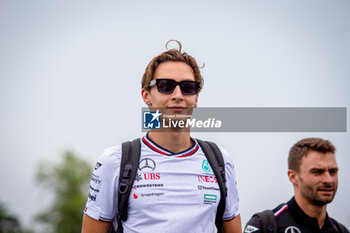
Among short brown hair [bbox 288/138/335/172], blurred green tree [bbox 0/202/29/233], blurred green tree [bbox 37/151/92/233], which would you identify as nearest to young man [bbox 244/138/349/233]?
short brown hair [bbox 288/138/335/172]

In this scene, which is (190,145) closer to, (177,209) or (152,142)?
(152,142)

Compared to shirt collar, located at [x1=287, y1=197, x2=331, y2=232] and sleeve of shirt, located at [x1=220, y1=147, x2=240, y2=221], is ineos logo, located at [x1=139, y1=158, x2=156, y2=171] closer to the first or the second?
sleeve of shirt, located at [x1=220, y1=147, x2=240, y2=221]

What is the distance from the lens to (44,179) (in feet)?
173

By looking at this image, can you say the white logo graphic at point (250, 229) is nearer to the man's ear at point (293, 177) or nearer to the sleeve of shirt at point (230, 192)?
the sleeve of shirt at point (230, 192)

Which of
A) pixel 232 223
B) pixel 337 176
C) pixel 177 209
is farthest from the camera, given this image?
pixel 337 176

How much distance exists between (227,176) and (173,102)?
107 cm

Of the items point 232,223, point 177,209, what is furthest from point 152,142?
point 232,223

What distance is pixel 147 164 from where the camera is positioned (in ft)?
14.3

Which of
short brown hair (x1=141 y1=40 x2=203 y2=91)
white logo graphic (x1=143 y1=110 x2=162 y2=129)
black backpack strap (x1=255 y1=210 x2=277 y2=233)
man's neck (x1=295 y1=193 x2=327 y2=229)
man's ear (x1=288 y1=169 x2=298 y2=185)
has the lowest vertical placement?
black backpack strap (x1=255 y1=210 x2=277 y2=233)

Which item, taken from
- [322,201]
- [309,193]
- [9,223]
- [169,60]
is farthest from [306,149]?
[9,223]

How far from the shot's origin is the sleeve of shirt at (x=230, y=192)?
4.55m

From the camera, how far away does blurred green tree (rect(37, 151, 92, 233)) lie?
48031 millimetres

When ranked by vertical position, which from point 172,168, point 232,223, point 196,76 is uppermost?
point 196,76

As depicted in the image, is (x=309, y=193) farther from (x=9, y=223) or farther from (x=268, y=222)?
(x=9, y=223)
